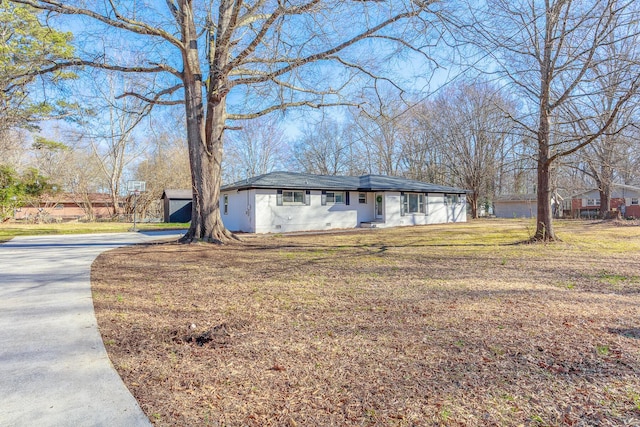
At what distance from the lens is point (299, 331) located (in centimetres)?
368

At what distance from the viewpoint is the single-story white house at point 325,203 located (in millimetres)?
17672

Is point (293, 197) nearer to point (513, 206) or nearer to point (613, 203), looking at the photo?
point (513, 206)

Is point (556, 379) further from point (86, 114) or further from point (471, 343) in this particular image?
point (86, 114)

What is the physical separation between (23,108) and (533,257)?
18817 mm

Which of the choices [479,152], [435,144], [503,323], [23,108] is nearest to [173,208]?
[23,108]

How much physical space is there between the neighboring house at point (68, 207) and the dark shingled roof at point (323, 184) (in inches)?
843

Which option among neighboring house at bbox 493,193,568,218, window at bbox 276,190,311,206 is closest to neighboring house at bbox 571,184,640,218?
neighboring house at bbox 493,193,568,218

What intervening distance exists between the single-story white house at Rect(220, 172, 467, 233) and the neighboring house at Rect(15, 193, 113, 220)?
813 inches

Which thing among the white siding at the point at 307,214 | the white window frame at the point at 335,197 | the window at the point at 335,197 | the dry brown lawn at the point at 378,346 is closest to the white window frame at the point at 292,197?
the white siding at the point at 307,214

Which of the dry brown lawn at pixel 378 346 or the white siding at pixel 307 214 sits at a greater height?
the white siding at pixel 307 214

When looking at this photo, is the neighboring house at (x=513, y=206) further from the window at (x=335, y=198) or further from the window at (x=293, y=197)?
the window at (x=293, y=197)

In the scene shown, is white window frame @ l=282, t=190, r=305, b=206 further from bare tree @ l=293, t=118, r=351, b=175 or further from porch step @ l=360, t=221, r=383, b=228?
bare tree @ l=293, t=118, r=351, b=175

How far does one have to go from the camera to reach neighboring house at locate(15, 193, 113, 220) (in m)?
30.9

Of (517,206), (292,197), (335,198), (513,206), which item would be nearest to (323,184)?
(335,198)
